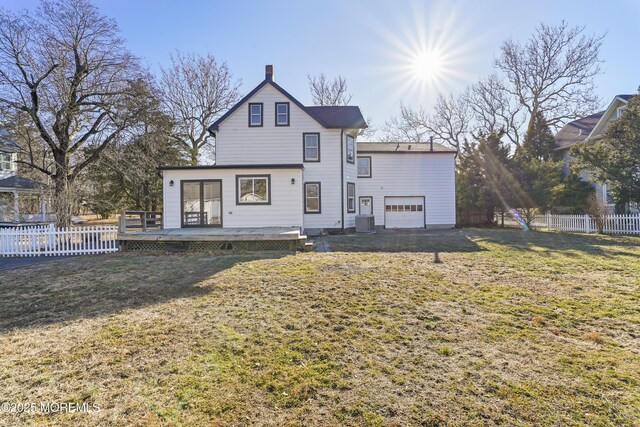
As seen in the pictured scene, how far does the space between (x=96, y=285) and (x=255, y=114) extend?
12218 mm

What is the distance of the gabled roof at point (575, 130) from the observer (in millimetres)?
26750

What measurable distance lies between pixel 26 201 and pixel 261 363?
28.7 meters

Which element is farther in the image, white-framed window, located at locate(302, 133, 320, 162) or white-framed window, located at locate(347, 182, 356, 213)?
white-framed window, located at locate(347, 182, 356, 213)

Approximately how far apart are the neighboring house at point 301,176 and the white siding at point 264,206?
45 mm

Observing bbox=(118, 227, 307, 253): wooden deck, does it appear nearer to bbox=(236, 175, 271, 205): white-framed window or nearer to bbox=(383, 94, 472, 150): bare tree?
bbox=(236, 175, 271, 205): white-framed window

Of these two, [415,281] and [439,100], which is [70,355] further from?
[439,100]

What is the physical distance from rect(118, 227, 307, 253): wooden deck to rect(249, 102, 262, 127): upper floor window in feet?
24.6

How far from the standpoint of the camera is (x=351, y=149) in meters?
17.7

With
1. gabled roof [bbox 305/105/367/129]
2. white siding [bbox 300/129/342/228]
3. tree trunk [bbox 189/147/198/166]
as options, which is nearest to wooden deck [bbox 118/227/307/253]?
white siding [bbox 300/129/342/228]

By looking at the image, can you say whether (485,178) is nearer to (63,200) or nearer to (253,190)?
(253,190)

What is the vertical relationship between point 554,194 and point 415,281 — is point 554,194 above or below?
above

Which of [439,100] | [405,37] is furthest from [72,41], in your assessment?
[439,100]

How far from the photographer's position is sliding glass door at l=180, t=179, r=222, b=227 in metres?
14.4

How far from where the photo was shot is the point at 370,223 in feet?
58.3
